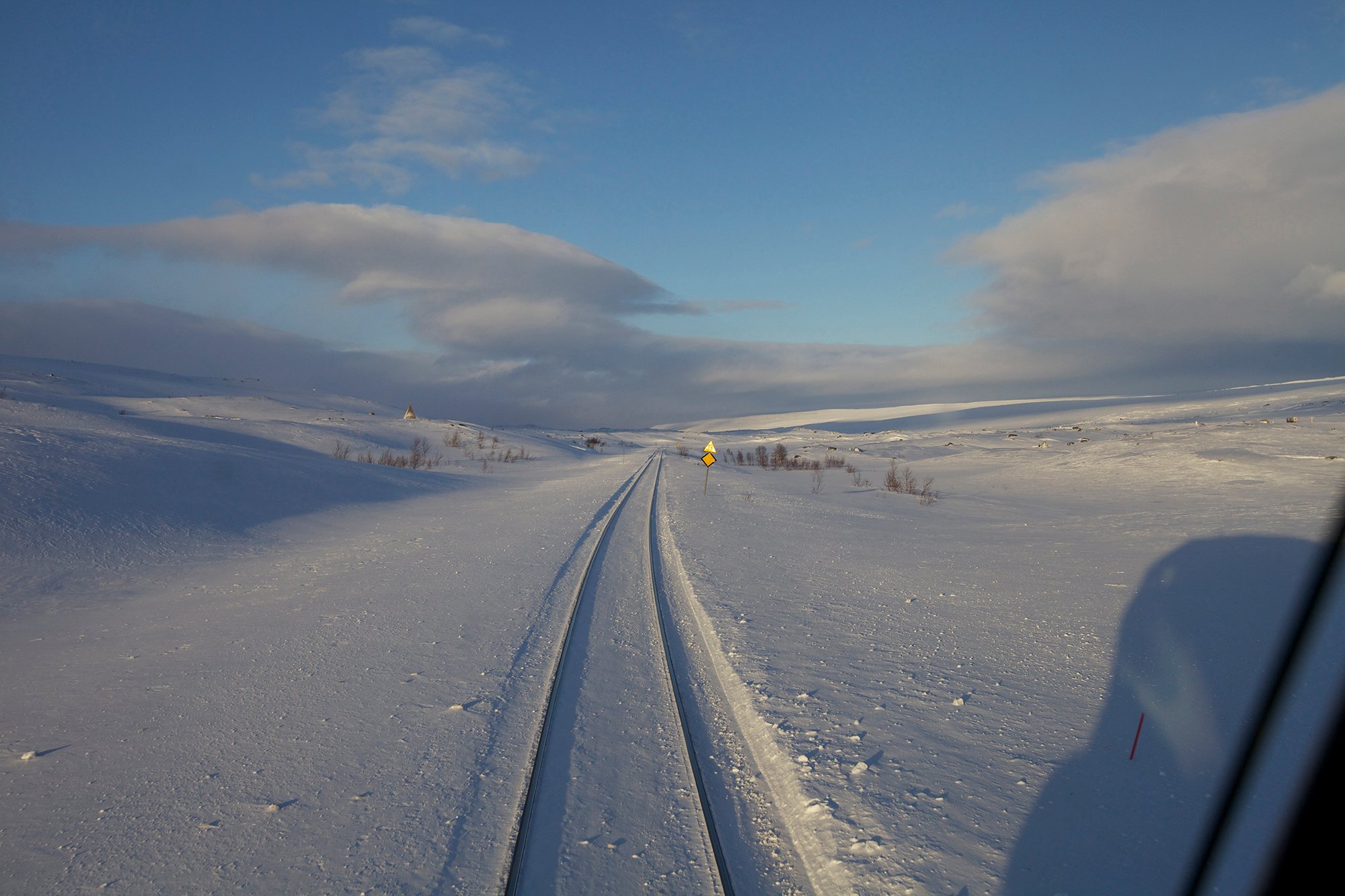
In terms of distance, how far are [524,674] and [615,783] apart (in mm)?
2119

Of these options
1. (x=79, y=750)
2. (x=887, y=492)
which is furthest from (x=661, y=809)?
(x=887, y=492)

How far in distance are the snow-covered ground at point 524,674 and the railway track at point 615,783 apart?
0.14m

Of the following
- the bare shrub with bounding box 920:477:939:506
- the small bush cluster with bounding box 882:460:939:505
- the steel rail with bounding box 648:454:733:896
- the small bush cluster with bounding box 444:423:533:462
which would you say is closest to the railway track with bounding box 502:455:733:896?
the steel rail with bounding box 648:454:733:896

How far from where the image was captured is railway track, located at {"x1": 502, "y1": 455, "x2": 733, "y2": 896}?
11.7 feet

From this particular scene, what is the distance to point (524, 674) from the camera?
6.30m

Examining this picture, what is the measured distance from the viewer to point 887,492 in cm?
2428

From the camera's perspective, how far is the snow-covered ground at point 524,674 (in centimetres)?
379

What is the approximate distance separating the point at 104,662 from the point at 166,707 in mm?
1775

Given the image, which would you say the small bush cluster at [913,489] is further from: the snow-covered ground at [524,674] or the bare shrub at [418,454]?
the bare shrub at [418,454]

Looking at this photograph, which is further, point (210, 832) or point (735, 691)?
point (735, 691)

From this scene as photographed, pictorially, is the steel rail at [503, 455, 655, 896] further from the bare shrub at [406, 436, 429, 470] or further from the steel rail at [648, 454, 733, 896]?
the bare shrub at [406, 436, 429, 470]

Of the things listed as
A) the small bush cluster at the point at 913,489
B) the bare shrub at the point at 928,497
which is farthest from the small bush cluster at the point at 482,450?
the bare shrub at the point at 928,497

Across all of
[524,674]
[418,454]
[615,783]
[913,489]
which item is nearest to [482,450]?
[418,454]

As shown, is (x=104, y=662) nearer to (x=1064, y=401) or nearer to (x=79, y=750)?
(x=79, y=750)
